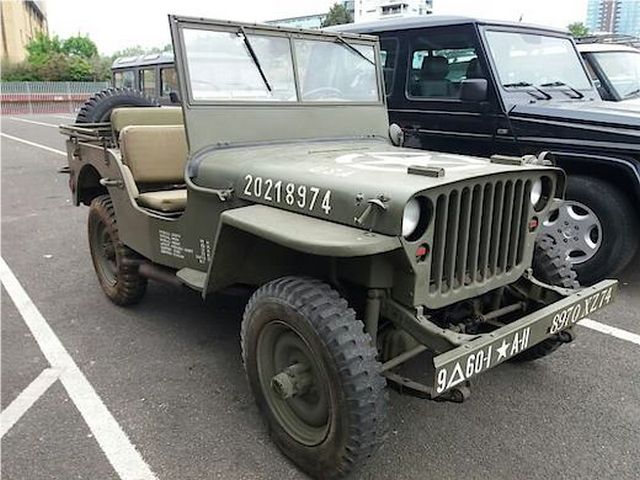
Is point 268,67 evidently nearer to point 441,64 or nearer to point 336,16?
point 441,64

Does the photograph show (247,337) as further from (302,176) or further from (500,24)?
(500,24)

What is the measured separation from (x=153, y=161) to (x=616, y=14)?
49.7 ft

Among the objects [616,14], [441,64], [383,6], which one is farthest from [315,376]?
[383,6]

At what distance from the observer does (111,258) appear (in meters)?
4.61

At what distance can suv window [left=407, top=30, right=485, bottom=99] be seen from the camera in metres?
5.45

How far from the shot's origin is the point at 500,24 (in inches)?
218

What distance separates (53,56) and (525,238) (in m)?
44.2

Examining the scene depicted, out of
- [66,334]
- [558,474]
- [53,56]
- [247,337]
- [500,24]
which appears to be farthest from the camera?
[53,56]

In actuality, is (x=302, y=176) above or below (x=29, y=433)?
above

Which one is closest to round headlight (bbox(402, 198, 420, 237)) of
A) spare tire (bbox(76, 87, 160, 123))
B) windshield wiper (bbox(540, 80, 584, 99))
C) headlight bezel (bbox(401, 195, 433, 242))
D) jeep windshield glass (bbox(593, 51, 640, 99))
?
headlight bezel (bbox(401, 195, 433, 242))

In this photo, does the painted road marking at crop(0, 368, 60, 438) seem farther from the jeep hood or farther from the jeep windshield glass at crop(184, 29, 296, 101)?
the jeep windshield glass at crop(184, 29, 296, 101)

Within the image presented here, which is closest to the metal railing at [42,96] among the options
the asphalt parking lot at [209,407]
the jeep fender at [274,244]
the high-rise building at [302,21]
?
the high-rise building at [302,21]

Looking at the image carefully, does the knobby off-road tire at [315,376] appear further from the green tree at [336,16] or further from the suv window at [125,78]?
the green tree at [336,16]

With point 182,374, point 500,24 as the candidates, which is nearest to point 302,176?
point 182,374
